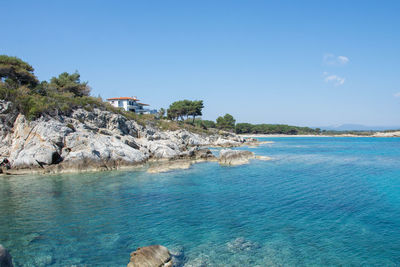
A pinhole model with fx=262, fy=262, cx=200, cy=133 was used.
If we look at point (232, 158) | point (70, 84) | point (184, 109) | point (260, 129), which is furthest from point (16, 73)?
point (260, 129)

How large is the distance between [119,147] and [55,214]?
24084mm

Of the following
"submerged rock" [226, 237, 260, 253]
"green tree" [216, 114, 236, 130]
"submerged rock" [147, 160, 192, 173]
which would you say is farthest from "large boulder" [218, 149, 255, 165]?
"green tree" [216, 114, 236, 130]

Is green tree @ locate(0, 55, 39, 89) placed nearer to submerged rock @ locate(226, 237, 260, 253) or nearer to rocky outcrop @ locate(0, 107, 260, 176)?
rocky outcrop @ locate(0, 107, 260, 176)

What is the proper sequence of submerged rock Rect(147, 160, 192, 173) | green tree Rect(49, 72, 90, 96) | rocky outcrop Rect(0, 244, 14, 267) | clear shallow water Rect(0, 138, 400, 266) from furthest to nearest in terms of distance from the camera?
1. green tree Rect(49, 72, 90, 96)
2. submerged rock Rect(147, 160, 192, 173)
3. clear shallow water Rect(0, 138, 400, 266)
4. rocky outcrop Rect(0, 244, 14, 267)

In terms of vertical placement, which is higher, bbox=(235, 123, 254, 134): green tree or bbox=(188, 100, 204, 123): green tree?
bbox=(188, 100, 204, 123): green tree

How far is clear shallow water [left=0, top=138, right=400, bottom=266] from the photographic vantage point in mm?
12984

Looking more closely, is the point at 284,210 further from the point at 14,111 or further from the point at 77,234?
the point at 14,111

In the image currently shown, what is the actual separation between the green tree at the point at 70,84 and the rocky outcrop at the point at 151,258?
193 ft

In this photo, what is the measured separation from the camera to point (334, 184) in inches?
1151

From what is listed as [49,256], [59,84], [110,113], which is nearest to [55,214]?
[49,256]

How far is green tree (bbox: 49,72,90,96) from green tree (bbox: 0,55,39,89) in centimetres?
806

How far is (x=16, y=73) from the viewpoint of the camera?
49781mm

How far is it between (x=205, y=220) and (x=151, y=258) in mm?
7205

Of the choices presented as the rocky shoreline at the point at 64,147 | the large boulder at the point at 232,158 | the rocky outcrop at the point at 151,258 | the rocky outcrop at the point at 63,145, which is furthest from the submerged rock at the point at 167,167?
the rocky outcrop at the point at 151,258
